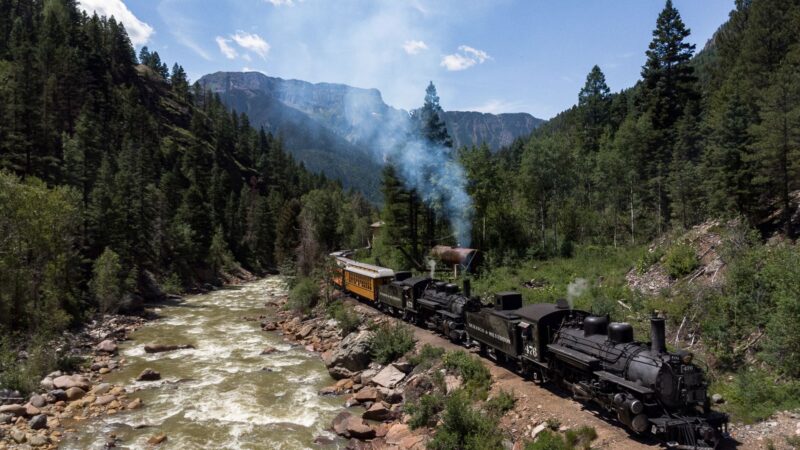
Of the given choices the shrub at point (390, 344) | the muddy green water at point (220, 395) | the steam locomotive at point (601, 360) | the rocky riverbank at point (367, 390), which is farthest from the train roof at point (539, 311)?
the muddy green water at point (220, 395)

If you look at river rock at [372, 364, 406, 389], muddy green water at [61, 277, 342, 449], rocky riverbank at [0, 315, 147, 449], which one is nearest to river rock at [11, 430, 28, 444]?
rocky riverbank at [0, 315, 147, 449]

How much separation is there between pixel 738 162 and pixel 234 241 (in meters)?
69.1

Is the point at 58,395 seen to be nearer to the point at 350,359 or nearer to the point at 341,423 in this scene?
the point at 350,359

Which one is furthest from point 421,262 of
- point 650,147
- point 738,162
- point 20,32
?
point 20,32

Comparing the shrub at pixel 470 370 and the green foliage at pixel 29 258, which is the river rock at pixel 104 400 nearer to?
the green foliage at pixel 29 258

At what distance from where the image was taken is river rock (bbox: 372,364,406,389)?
68.2 feet

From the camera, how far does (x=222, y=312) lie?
138ft

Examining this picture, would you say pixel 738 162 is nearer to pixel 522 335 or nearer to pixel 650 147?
pixel 522 335

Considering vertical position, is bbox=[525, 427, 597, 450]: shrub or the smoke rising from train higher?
the smoke rising from train

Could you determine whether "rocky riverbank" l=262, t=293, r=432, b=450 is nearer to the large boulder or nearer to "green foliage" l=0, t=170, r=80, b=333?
the large boulder

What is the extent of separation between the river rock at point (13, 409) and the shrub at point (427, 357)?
15606 mm

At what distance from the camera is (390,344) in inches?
930

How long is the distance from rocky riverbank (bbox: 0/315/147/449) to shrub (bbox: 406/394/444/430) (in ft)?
34.5

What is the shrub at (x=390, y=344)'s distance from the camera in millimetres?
23219
